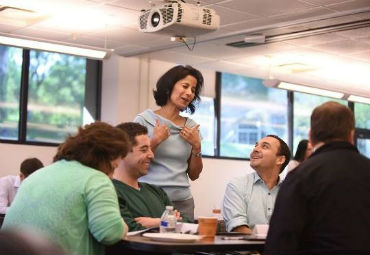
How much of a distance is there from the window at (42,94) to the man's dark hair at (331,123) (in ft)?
18.9

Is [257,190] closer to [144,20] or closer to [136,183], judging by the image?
[136,183]

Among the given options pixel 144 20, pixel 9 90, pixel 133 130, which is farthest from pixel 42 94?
pixel 133 130

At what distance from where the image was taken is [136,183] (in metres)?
3.08

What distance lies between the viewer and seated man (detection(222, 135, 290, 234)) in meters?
3.41

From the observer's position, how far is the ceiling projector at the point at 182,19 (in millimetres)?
4629

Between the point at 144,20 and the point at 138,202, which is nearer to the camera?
the point at 138,202

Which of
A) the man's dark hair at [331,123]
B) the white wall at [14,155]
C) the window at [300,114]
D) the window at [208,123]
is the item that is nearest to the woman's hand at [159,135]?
the man's dark hair at [331,123]

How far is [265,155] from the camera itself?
143 inches

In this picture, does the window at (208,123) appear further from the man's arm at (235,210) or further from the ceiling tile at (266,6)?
the man's arm at (235,210)

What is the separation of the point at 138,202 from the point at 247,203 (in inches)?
28.7

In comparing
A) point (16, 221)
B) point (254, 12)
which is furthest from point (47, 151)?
point (16, 221)

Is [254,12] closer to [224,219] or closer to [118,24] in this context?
[118,24]

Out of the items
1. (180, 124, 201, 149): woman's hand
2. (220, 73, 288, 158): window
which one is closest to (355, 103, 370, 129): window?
(220, 73, 288, 158): window

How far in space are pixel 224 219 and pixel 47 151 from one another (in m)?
4.96
